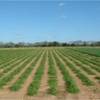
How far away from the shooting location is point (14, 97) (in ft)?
30.5

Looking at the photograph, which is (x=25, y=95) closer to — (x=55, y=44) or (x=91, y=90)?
(x=91, y=90)

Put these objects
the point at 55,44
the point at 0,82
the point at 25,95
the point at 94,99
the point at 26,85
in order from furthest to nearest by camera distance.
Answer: the point at 55,44 → the point at 0,82 → the point at 26,85 → the point at 25,95 → the point at 94,99

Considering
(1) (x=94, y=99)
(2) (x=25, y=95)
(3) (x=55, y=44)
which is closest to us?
(1) (x=94, y=99)

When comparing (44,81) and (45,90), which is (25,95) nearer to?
(45,90)

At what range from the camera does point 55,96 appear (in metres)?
9.36

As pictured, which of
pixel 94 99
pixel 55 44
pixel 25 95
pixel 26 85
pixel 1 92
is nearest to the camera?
pixel 94 99

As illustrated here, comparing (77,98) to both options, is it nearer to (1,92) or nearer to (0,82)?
(1,92)

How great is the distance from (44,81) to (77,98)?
3.95 meters

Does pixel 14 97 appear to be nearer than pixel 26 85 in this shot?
Yes

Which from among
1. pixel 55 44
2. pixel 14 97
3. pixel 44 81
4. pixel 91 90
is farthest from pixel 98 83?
pixel 55 44

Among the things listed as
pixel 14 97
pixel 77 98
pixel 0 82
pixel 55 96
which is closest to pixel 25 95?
pixel 14 97

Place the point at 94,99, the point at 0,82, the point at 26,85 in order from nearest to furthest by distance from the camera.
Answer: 1. the point at 94,99
2. the point at 26,85
3. the point at 0,82

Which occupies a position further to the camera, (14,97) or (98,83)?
(98,83)

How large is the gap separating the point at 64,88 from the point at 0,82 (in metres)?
3.49
